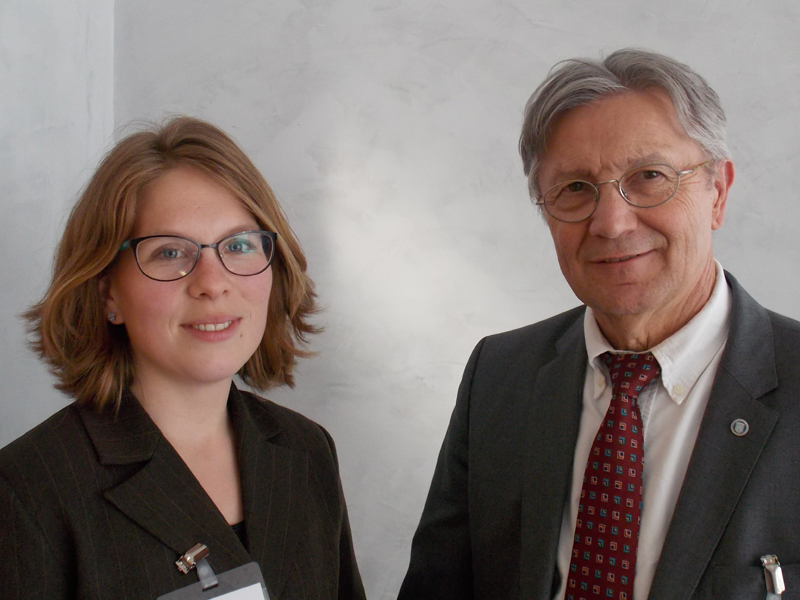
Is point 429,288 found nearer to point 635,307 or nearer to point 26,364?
point 635,307

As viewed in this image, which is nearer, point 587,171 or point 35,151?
point 587,171

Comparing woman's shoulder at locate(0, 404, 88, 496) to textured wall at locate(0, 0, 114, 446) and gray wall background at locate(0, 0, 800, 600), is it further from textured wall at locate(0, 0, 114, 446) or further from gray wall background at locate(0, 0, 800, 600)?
gray wall background at locate(0, 0, 800, 600)

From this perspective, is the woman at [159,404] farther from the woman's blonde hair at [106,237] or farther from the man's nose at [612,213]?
the man's nose at [612,213]

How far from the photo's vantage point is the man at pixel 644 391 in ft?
4.55

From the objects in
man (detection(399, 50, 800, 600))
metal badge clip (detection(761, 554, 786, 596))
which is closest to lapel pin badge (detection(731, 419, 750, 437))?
man (detection(399, 50, 800, 600))

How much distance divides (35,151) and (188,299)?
904 mm

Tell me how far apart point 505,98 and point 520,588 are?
61.3 inches

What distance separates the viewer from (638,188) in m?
1.56

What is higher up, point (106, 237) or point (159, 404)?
point (106, 237)

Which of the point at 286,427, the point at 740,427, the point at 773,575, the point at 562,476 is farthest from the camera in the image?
the point at 286,427

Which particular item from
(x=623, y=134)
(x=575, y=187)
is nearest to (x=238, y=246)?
(x=575, y=187)

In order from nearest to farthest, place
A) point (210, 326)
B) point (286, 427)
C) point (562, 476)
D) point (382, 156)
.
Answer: point (210, 326) → point (562, 476) → point (286, 427) → point (382, 156)

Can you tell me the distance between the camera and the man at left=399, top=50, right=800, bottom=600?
4.55 feet

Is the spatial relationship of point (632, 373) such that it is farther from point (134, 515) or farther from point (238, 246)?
point (134, 515)
